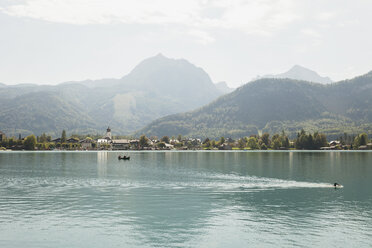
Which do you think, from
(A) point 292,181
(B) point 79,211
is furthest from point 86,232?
(A) point 292,181

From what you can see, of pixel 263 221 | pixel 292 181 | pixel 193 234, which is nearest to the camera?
pixel 193 234

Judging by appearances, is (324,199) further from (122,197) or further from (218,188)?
(122,197)

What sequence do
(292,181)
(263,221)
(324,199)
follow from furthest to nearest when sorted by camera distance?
(292,181) < (324,199) < (263,221)

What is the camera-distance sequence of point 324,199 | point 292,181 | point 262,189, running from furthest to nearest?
point 292,181 → point 262,189 → point 324,199

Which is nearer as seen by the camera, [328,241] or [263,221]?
[328,241]

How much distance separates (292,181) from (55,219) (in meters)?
58.9

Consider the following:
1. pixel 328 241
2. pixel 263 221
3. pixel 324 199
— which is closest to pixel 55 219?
pixel 263 221

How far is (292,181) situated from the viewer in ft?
287

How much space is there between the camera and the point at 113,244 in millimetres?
35875

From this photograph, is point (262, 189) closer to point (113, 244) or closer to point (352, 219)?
point (352, 219)

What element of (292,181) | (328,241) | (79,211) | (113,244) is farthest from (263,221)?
(292,181)

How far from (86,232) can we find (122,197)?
2327 centimetres

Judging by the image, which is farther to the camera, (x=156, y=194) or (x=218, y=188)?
(x=218, y=188)

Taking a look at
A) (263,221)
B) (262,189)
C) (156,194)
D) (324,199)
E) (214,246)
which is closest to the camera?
(214,246)
